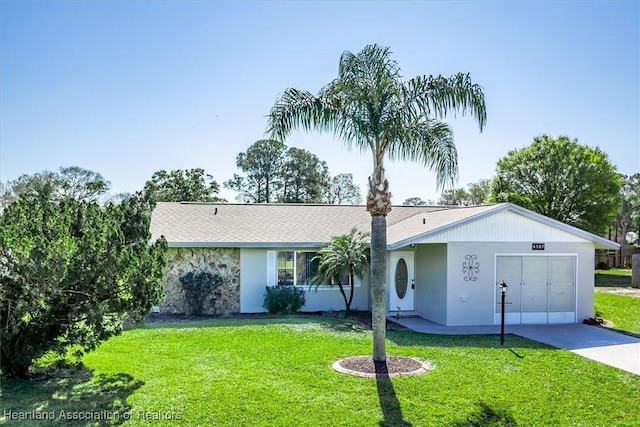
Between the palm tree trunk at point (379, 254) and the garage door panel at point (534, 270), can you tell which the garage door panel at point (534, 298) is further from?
the palm tree trunk at point (379, 254)

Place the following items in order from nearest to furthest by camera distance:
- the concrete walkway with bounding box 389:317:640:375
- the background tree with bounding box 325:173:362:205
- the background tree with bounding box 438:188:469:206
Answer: the concrete walkway with bounding box 389:317:640:375 → the background tree with bounding box 325:173:362:205 → the background tree with bounding box 438:188:469:206

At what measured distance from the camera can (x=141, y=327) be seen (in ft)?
40.5

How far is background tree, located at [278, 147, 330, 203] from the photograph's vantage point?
43.4 metres

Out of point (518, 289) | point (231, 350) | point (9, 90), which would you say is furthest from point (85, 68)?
point (518, 289)

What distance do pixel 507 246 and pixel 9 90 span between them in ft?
41.3

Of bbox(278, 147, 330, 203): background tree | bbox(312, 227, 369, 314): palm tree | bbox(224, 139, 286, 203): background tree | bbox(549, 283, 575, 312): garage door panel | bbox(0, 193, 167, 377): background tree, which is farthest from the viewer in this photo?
bbox(224, 139, 286, 203): background tree

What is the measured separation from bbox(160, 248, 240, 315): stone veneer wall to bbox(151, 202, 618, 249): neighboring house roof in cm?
51

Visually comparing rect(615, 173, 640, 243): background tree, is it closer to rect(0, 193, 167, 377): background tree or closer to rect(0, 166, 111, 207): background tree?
rect(0, 193, 167, 377): background tree

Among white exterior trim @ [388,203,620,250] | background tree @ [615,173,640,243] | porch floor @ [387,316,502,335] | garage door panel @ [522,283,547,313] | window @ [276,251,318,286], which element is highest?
background tree @ [615,173,640,243]

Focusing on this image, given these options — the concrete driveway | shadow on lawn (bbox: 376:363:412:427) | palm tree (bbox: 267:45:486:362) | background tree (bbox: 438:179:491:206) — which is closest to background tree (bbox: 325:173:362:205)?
background tree (bbox: 438:179:491:206)

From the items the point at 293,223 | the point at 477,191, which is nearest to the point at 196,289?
the point at 293,223

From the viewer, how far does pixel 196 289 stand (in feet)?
48.3

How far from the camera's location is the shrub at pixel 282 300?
1485cm

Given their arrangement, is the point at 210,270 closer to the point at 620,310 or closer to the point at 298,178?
the point at 620,310
